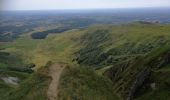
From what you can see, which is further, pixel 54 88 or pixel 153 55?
pixel 153 55

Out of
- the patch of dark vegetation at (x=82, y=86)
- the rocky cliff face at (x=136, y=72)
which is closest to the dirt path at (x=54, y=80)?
the patch of dark vegetation at (x=82, y=86)

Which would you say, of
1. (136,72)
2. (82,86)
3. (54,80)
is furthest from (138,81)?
(54,80)

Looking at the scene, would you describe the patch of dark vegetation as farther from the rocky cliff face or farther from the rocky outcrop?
the rocky cliff face

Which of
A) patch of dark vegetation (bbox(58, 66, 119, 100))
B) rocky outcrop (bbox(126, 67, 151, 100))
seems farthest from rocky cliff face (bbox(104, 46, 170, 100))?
patch of dark vegetation (bbox(58, 66, 119, 100))

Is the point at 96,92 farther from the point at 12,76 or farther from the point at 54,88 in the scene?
the point at 12,76

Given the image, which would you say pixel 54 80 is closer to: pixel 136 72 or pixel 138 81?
pixel 138 81

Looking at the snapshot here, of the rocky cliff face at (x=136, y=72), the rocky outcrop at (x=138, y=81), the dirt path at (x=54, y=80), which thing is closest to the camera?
the dirt path at (x=54, y=80)

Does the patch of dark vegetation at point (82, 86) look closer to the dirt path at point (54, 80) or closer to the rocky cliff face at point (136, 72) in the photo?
the dirt path at point (54, 80)

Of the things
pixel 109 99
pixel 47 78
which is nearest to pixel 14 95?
pixel 47 78
